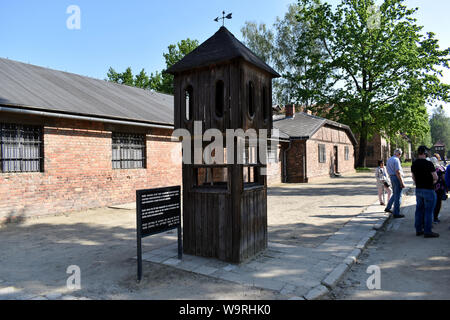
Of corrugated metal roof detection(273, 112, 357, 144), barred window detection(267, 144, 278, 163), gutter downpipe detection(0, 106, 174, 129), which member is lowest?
barred window detection(267, 144, 278, 163)

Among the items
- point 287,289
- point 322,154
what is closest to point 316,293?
point 287,289

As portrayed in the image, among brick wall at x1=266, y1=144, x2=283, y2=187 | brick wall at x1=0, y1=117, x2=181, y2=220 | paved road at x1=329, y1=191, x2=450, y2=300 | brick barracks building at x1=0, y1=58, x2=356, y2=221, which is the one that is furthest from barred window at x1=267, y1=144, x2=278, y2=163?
paved road at x1=329, y1=191, x2=450, y2=300

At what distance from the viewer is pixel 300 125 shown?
23500 mm

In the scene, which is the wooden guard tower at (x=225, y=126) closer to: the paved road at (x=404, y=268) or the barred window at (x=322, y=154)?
the paved road at (x=404, y=268)

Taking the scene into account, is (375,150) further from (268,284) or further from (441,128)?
(441,128)

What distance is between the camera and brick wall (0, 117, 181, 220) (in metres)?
8.53

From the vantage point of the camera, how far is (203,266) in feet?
16.1

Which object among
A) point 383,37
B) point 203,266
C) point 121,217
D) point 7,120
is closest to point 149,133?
point 121,217

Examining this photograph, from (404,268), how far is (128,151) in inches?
370

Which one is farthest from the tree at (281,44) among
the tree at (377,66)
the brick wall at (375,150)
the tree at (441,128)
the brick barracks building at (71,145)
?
the tree at (441,128)

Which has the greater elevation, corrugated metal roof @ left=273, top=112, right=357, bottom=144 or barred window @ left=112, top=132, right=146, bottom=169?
corrugated metal roof @ left=273, top=112, right=357, bottom=144

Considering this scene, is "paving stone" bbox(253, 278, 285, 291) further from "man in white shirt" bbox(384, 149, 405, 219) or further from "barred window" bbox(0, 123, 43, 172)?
"barred window" bbox(0, 123, 43, 172)

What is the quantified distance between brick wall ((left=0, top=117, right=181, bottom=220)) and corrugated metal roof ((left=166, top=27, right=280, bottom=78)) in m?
5.60

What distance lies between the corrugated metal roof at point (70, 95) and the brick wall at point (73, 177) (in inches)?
19.2
